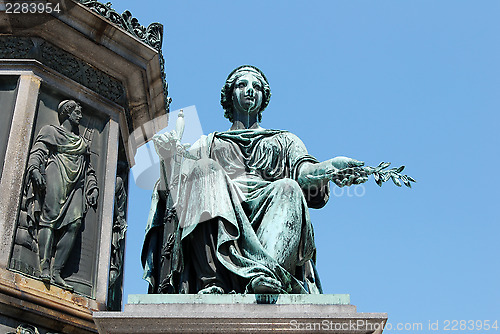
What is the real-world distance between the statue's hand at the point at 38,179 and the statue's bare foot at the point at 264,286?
4242 millimetres

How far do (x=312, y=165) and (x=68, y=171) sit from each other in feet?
12.4

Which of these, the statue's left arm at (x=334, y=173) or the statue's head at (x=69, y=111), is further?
the statue's head at (x=69, y=111)

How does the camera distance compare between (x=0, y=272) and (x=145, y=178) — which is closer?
(x=0, y=272)

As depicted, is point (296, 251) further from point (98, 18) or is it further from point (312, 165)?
point (98, 18)

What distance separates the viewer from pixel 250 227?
691 centimetres

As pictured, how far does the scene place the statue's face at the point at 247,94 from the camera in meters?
8.66

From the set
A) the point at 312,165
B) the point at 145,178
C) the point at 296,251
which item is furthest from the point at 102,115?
the point at 296,251

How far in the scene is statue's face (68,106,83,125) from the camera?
417 inches

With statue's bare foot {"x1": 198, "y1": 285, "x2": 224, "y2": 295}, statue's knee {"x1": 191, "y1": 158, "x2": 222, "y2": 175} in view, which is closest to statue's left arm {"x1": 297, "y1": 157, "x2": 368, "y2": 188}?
statue's knee {"x1": 191, "y1": 158, "x2": 222, "y2": 175}

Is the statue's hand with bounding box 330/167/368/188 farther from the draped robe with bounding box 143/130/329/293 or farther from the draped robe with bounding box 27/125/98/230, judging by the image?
the draped robe with bounding box 27/125/98/230

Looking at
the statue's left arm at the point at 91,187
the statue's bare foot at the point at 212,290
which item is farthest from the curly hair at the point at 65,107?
the statue's bare foot at the point at 212,290

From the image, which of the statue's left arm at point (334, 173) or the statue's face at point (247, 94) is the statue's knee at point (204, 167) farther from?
the statue's face at point (247, 94)

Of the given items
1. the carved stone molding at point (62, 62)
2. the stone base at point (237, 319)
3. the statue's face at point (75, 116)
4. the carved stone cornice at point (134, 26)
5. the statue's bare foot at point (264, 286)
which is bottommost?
the stone base at point (237, 319)

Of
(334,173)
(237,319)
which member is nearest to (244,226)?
(237,319)
